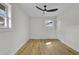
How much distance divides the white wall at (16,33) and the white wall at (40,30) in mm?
88

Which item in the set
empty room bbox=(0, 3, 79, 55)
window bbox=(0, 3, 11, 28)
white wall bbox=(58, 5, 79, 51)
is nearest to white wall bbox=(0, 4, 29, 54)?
empty room bbox=(0, 3, 79, 55)

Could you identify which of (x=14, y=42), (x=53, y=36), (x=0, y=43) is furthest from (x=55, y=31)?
(x=0, y=43)

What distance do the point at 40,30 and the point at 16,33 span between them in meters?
0.36

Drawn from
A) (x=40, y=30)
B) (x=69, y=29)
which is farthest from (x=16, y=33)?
(x=69, y=29)

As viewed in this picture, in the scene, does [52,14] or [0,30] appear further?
[52,14]

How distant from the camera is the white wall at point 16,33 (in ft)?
5.50

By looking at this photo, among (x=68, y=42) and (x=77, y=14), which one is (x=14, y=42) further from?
(x=77, y=14)

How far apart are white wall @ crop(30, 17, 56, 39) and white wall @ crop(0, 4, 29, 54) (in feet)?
0.29

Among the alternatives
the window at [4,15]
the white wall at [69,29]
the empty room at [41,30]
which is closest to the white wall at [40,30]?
the empty room at [41,30]

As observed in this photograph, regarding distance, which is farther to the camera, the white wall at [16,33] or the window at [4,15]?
the white wall at [16,33]

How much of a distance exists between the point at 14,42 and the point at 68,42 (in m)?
0.78

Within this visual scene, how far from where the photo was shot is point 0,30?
4.97ft

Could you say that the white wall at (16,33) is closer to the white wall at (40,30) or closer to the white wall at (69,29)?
the white wall at (40,30)

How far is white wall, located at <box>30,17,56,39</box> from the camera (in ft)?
5.64
